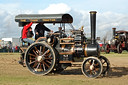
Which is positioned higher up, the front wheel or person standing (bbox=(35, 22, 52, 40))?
person standing (bbox=(35, 22, 52, 40))

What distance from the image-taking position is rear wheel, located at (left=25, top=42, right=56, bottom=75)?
8.56 m

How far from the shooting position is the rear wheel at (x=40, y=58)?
8.56 metres

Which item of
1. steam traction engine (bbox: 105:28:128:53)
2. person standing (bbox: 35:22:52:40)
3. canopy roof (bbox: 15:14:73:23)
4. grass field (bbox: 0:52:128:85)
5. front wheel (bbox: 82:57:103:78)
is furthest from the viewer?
steam traction engine (bbox: 105:28:128:53)

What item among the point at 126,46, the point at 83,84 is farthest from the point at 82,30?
the point at 126,46

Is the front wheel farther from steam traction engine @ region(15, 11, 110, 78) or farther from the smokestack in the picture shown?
the smokestack

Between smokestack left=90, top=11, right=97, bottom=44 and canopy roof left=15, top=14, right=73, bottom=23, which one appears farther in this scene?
canopy roof left=15, top=14, right=73, bottom=23

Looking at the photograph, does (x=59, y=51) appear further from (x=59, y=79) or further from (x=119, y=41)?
(x=119, y=41)

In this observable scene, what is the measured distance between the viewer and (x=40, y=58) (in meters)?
8.71

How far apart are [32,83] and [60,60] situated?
2.03 m

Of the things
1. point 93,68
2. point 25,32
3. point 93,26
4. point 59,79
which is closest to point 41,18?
point 25,32

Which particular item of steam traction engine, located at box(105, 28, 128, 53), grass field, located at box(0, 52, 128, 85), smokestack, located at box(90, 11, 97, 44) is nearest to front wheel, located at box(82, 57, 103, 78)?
grass field, located at box(0, 52, 128, 85)

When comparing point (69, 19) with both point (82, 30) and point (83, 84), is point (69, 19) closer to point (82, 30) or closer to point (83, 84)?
point (82, 30)

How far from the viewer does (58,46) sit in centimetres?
884

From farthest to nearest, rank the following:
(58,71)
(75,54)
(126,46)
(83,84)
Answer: (126,46) < (58,71) < (75,54) < (83,84)
